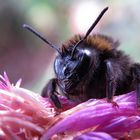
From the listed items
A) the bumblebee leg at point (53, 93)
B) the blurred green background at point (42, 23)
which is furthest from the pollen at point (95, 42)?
the blurred green background at point (42, 23)

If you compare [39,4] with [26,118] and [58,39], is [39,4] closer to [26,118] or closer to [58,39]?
[58,39]

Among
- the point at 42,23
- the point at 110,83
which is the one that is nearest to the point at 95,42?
the point at 110,83

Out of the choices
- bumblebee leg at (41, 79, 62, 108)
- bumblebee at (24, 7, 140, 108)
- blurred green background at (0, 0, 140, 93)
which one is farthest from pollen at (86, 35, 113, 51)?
blurred green background at (0, 0, 140, 93)

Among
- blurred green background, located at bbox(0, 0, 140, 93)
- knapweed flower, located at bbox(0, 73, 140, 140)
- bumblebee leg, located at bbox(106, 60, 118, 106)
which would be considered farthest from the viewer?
blurred green background, located at bbox(0, 0, 140, 93)

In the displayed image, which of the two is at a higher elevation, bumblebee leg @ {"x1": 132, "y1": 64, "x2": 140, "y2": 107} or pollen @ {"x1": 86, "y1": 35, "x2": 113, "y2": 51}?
pollen @ {"x1": 86, "y1": 35, "x2": 113, "y2": 51}

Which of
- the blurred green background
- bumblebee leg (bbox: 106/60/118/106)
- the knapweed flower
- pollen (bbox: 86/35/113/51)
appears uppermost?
the blurred green background

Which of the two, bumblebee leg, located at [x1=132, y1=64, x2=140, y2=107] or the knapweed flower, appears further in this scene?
bumblebee leg, located at [x1=132, y1=64, x2=140, y2=107]

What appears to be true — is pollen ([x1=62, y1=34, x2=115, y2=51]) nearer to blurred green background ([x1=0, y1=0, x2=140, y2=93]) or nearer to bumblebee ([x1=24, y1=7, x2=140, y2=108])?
bumblebee ([x1=24, y1=7, x2=140, y2=108])
